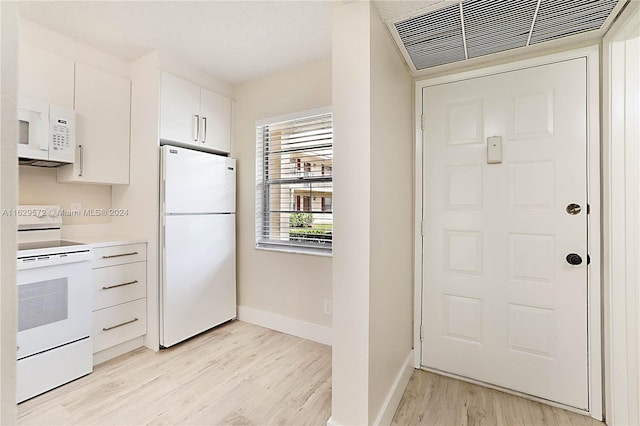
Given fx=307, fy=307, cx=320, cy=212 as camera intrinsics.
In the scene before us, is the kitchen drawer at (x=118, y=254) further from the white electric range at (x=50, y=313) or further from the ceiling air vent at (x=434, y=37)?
the ceiling air vent at (x=434, y=37)

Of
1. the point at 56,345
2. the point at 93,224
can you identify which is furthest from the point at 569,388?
the point at 93,224

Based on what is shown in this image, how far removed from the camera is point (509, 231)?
199cm

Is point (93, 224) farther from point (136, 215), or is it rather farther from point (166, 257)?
point (166, 257)

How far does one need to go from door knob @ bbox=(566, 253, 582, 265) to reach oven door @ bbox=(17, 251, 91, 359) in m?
3.14

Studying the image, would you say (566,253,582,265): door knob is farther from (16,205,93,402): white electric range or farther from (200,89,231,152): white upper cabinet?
(16,205,93,402): white electric range

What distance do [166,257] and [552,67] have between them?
3.02m

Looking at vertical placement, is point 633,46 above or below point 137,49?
below

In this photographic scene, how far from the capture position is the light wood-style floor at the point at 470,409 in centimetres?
172

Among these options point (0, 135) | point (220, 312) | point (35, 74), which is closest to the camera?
point (0, 135)

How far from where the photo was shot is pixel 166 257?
2.51 meters

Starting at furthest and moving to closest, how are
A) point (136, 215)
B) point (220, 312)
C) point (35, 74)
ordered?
point (220, 312)
point (136, 215)
point (35, 74)

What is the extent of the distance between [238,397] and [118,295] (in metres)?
1.28

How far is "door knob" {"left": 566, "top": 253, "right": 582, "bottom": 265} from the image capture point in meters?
1.81

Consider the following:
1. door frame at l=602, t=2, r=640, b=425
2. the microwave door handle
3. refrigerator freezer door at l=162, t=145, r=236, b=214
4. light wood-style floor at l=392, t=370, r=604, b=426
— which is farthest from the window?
door frame at l=602, t=2, r=640, b=425
